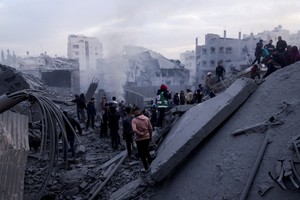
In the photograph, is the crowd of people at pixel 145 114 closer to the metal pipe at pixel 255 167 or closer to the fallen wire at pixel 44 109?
the fallen wire at pixel 44 109

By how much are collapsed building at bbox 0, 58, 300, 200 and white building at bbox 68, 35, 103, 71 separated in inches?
2687

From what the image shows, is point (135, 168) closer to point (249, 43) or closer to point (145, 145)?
point (145, 145)

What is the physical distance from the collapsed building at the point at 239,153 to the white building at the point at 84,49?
6824cm

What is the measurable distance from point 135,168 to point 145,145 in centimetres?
83

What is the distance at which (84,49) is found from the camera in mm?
73812

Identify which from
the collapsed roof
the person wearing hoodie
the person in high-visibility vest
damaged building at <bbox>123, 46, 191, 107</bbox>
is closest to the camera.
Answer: the collapsed roof

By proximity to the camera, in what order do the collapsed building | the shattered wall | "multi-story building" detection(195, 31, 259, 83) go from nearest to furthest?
1. the collapsed building
2. the shattered wall
3. "multi-story building" detection(195, 31, 259, 83)

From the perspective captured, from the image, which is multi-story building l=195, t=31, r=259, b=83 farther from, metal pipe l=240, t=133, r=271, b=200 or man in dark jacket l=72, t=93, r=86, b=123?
metal pipe l=240, t=133, r=271, b=200

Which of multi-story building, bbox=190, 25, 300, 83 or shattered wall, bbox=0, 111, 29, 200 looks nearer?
shattered wall, bbox=0, 111, 29, 200

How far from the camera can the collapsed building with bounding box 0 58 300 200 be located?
3.57m

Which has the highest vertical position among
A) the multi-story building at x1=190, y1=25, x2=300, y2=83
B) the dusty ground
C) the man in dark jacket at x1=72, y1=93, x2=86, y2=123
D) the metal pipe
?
the multi-story building at x1=190, y1=25, x2=300, y2=83

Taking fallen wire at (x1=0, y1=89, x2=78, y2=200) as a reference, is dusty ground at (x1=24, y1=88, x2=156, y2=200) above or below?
below

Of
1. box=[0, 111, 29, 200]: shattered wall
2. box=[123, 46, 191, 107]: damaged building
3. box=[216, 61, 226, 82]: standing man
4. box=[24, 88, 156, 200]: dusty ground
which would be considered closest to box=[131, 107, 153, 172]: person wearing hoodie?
box=[24, 88, 156, 200]: dusty ground

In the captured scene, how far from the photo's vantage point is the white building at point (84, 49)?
7181cm
